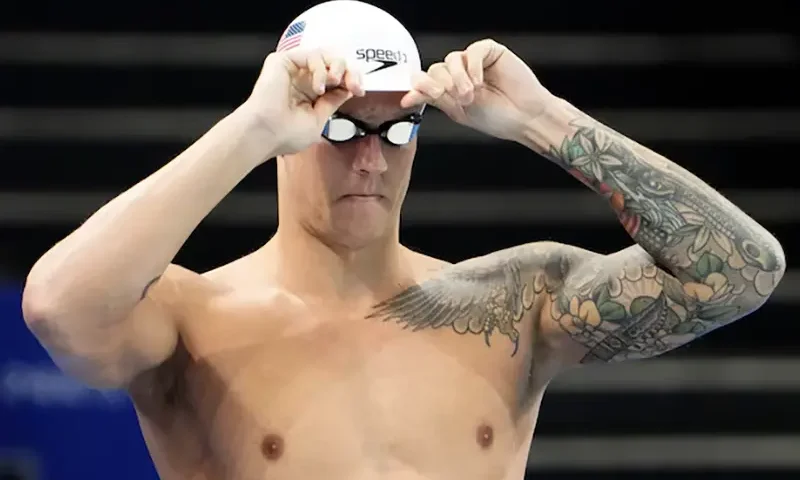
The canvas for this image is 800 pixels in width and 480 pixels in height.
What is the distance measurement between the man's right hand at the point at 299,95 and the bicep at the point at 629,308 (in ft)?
1.52

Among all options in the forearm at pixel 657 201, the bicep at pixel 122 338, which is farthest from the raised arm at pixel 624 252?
the bicep at pixel 122 338

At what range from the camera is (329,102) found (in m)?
1.69

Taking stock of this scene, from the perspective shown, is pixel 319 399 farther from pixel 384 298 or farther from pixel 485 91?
pixel 485 91

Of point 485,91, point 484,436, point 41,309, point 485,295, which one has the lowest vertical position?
point 484,436

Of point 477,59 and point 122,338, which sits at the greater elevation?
point 477,59

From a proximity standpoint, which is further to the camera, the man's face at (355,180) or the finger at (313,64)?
the man's face at (355,180)

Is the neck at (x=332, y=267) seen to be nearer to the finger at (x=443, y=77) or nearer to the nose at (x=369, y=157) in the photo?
the nose at (x=369, y=157)

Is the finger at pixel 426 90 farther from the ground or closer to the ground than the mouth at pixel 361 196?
farther from the ground

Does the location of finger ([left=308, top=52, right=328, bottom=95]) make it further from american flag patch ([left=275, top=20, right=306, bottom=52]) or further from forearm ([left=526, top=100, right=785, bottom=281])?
forearm ([left=526, top=100, right=785, bottom=281])

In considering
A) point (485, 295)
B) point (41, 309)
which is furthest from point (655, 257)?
point (41, 309)

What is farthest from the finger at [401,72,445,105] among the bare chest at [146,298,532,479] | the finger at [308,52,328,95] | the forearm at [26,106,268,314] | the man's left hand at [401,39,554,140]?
the bare chest at [146,298,532,479]

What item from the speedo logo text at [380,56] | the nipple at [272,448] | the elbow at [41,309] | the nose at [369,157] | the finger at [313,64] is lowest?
the nipple at [272,448]

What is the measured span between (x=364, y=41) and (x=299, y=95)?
144 millimetres

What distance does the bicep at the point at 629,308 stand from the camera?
5.98ft
